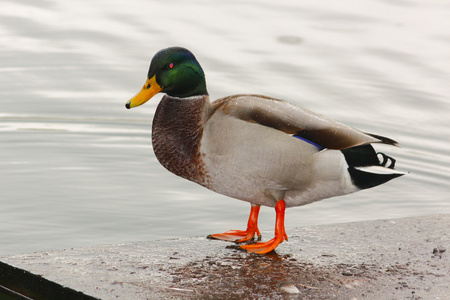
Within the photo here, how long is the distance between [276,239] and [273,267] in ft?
0.93

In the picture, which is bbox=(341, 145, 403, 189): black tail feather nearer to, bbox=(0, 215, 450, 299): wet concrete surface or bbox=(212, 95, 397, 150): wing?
bbox=(212, 95, 397, 150): wing

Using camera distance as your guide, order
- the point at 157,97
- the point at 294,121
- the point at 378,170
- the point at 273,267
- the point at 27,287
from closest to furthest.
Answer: the point at 27,287 → the point at 273,267 → the point at 294,121 → the point at 378,170 → the point at 157,97

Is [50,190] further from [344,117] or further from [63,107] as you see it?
[344,117]

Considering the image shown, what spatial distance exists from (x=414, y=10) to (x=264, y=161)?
8590 mm

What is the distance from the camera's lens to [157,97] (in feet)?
28.7

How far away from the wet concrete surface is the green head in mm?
810

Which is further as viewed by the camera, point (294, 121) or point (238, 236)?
point (238, 236)

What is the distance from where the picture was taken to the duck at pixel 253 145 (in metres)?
4.67

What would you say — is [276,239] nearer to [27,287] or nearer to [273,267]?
[273,267]

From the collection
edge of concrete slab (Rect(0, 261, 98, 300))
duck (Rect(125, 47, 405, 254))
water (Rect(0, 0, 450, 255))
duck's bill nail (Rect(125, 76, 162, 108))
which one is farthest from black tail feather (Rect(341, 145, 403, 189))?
edge of concrete slab (Rect(0, 261, 98, 300))

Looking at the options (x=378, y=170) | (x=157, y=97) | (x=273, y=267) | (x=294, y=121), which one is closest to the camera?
(x=273, y=267)

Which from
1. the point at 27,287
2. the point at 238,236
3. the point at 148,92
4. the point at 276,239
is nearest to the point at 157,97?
the point at 238,236

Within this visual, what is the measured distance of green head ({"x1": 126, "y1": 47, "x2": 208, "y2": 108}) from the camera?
4.76m

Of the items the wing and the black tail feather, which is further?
the black tail feather
